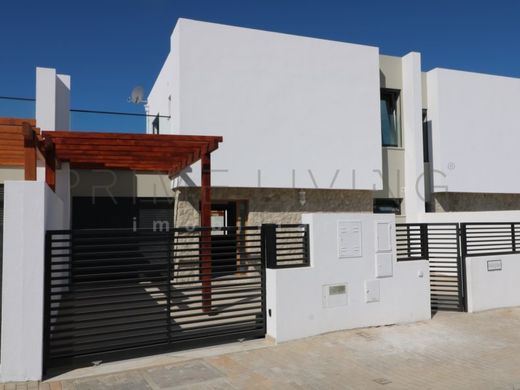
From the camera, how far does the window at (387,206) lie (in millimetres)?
15578

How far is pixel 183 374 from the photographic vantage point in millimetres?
5629

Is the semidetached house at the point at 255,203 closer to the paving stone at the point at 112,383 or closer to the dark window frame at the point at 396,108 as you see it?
the dark window frame at the point at 396,108

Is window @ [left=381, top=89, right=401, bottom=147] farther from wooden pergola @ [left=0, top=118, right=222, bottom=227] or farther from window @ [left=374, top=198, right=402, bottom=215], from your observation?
wooden pergola @ [left=0, top=118, right=222, bottom=227]

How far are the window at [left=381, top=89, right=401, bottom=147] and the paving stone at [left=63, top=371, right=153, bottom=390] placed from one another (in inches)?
494

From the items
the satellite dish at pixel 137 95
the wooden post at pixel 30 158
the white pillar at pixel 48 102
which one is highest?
the satellite dish at pixel 137 95

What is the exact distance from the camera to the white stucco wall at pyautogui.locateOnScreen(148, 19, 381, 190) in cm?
1224

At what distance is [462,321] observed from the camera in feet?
27.4

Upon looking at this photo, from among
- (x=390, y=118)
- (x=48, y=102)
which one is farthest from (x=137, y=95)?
(x=390, y=118)

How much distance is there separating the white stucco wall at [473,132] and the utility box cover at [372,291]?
356 inches

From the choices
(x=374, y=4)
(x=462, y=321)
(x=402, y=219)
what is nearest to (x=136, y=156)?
(x=462, y=321)

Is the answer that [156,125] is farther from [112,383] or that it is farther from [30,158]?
[112,383]

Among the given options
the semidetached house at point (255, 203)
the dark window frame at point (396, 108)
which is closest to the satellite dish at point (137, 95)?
the semidetached house at point (255, 203)

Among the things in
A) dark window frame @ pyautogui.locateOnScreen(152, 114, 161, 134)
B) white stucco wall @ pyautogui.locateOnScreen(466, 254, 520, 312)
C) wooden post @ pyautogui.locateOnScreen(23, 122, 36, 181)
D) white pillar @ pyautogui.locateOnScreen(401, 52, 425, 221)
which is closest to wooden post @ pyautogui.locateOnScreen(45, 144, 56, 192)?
wooden post @ pyautogui.locateOnScreen(23, 122, 36, 181)

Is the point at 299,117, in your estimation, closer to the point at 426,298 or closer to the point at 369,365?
the point at 426,298
